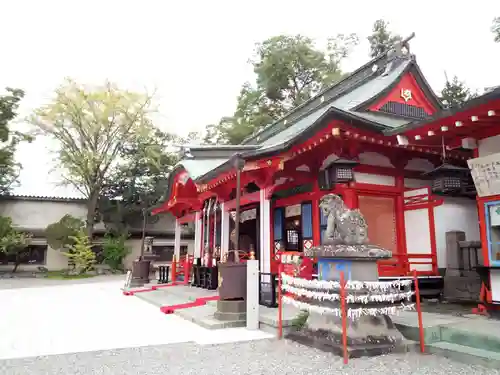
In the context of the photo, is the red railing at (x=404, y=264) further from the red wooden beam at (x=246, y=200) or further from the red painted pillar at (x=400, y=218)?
the red wooden beam at (x=246, y=200)

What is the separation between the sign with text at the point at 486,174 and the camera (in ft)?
20.2

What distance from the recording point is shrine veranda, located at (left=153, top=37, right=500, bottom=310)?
250 inches

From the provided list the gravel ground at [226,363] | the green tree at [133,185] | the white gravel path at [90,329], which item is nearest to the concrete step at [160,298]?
the white gravel path at [90,329]

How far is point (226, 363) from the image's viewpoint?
15.3ft

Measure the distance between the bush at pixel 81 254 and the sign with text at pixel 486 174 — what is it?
20888mm

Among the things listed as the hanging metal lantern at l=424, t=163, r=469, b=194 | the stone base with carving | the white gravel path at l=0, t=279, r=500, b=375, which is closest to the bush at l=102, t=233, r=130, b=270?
the white gravel path at l=0, t=279, r=500, b=375

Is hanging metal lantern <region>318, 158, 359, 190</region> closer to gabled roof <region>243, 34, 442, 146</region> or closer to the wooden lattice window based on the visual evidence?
the wooden lattice window

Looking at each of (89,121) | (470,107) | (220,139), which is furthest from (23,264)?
(470,107)

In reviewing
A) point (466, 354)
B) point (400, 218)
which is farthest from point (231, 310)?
point (400, 218)

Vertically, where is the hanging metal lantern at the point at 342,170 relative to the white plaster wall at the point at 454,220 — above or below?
above

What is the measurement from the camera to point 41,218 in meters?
25.6

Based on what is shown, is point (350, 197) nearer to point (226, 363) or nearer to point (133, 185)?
point (226, 363)

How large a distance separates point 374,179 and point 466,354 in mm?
4620

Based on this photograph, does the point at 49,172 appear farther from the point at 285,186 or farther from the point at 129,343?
the point at 129,343
